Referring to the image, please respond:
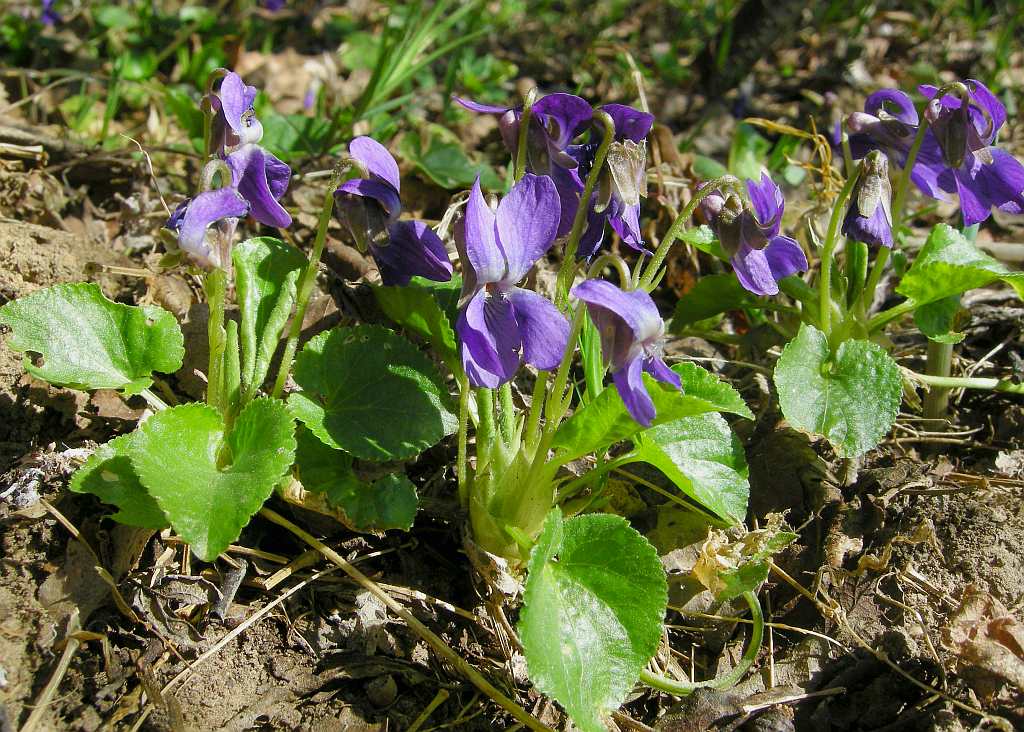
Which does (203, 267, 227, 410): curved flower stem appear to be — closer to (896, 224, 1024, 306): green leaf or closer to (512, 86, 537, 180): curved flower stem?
(512, 86, 537, 180): curved flower stem

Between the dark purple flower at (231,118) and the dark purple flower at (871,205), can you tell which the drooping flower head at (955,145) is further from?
the dark purple flower at (231,118)

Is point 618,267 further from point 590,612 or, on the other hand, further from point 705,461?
point 590,612

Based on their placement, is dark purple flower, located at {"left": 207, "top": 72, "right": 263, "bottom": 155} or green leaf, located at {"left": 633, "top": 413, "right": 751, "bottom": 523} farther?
green leaf, located at {"left": 633, "top": 413, "right": 751, "bottom": 523}

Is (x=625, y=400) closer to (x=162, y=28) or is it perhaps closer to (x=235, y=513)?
(x=235, y=513)

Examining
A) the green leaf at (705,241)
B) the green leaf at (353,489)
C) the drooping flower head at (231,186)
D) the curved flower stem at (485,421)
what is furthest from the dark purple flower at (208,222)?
the green leaf at (705,241)

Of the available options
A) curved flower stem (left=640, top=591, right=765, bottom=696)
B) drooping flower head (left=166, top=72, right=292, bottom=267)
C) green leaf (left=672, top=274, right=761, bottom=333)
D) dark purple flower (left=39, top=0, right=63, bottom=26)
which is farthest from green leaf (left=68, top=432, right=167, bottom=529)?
dark purple flower (left=39, top=0, right=63, bottom=26)
